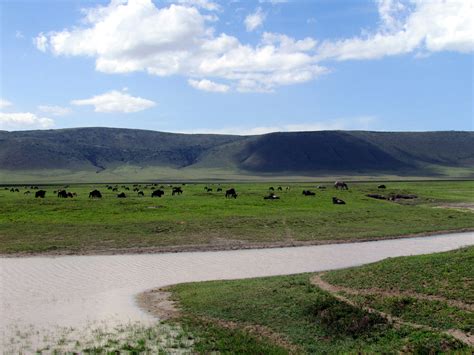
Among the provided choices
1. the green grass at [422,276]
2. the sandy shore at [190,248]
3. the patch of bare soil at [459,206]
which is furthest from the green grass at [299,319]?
the patch of bare soil at [459,206]

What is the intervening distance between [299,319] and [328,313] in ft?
2.79

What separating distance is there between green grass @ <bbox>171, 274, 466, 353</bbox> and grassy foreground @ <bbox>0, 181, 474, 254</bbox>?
→ 1336cm

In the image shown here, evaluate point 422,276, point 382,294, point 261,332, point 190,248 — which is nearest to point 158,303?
point 261,332

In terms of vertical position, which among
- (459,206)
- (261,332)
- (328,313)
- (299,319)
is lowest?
(261,332)

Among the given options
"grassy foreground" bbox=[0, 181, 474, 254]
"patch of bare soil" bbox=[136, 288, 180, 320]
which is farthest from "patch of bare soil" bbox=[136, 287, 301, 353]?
"grassy foreground" bbox=[0, 181, 474, 254]

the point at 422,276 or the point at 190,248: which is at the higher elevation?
the point at 422,276

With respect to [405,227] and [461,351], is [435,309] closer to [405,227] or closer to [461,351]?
[461,351]

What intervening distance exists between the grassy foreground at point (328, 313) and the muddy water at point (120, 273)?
2.48 metres

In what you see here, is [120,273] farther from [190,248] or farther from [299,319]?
[299,319]

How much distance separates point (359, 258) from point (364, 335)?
1457 centimetres

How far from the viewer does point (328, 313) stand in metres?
14.5

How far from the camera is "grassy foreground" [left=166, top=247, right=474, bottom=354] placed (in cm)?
1268

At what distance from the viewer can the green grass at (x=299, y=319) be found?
12.5 meters

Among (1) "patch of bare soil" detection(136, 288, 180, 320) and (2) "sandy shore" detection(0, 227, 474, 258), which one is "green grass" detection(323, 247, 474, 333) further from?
(2) "sandy shore" detection(0, 227, 474, 258)
